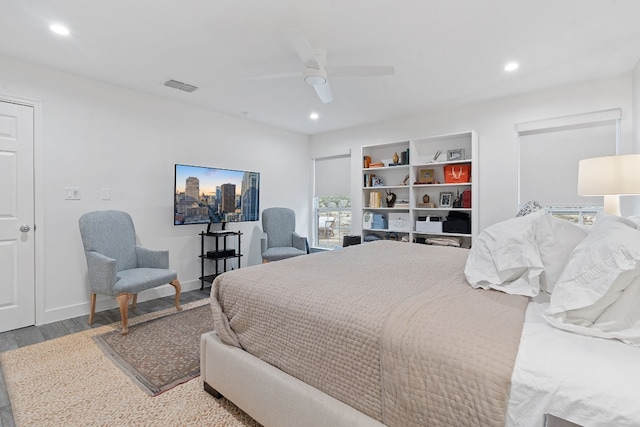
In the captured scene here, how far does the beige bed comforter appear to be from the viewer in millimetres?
947

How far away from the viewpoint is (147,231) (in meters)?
3.79

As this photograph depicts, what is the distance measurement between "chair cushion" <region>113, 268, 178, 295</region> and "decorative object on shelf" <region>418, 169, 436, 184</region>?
3421 millimetres

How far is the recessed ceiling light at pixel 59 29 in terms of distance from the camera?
2330mm

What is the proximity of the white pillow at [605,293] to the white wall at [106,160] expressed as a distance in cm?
399

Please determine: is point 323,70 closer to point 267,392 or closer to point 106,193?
point 267,392

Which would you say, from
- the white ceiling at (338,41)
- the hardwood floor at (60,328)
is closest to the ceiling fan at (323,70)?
the white ceiling at (338,41)

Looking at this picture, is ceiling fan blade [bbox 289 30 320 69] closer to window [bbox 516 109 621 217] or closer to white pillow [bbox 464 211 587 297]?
white pillow [bbox 464 211 587 297]

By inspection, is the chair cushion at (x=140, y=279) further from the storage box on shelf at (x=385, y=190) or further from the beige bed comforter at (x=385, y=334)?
the storage box on shelf at (x=385, y=190)

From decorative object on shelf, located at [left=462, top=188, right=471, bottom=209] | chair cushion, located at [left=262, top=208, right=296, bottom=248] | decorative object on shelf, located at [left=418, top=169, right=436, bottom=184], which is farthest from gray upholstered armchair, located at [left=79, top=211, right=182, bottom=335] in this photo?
decorative object on shelf, located at [left=462, top=188, right=471, bottom=209]

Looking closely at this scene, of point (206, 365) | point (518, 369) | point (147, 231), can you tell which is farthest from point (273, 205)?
point (518, 369)

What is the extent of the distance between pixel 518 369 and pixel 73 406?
7.51ft

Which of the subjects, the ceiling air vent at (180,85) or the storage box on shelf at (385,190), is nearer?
the ceiling air vent at (180,85)

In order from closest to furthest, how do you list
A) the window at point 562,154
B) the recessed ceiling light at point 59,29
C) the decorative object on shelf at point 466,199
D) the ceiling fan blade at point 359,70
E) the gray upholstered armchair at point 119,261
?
the recessed ceiling light at point 59,29, the ceiling fan blade at point 359,70, the gray upholstered armchair at point 119,261, the window at point 562,154, the decorative object on shelf at point 466,199

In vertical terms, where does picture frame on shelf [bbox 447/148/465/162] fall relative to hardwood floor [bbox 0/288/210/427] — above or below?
above
